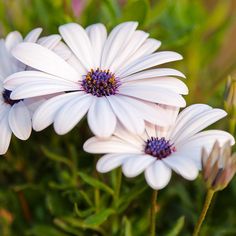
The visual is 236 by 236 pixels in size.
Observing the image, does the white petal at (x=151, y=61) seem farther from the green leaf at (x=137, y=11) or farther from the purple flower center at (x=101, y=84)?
the green leaf at (x=137, y=11)

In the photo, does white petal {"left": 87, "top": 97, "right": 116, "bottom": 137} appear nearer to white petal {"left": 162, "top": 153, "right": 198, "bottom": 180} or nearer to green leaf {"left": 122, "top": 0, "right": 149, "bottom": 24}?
white petal {"left": 162, "top": 153, "right": 198, "bottom": 180}

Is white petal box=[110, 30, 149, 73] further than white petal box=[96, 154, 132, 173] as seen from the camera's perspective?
Yes

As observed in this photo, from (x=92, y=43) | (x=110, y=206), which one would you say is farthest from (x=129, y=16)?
(x=110, y=206)

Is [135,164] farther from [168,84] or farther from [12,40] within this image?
[12,40]

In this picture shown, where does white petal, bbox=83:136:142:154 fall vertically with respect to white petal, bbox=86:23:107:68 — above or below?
below

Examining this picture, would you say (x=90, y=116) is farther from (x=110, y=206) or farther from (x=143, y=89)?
(x=110, y=206)

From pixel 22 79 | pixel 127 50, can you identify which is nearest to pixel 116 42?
pixel 127 50

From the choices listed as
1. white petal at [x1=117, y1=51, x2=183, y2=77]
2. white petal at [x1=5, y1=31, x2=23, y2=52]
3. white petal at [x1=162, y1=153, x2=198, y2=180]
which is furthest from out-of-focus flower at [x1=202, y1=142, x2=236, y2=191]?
white petal at [x1=5, y1=31, x2=23, y2=52]
